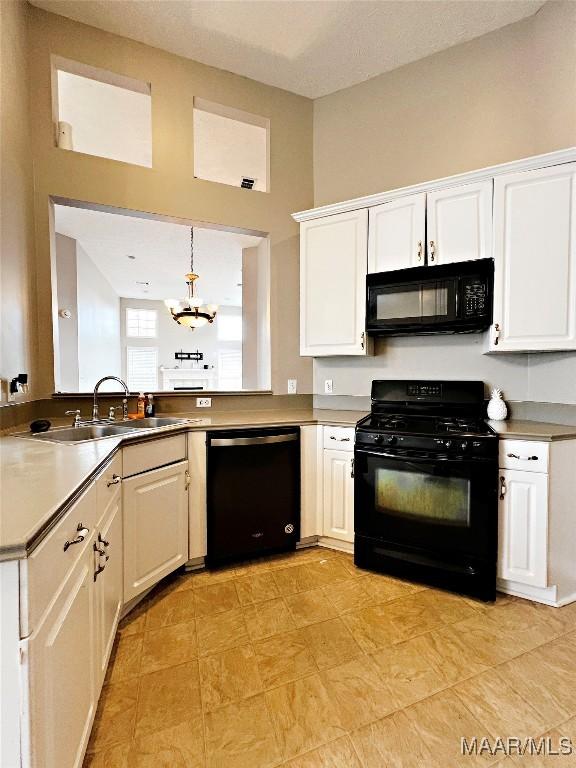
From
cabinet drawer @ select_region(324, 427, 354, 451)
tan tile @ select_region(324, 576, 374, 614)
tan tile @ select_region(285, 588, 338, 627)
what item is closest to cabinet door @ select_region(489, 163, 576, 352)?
cabinet drawer @ select_region(324, 427, 354, 451)

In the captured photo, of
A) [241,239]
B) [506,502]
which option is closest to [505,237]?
[506,502]

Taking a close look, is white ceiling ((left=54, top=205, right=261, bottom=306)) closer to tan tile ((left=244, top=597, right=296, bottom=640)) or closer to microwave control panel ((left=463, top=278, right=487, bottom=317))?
microwave control panel ((left=463, top=278, right=487, bottom=317))

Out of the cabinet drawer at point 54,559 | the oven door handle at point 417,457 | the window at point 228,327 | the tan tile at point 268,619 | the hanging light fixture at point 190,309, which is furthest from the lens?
the window at point 228,327

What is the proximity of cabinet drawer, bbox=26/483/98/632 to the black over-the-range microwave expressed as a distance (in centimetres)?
210

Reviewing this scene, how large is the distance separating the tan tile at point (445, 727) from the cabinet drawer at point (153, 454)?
4.88 ft

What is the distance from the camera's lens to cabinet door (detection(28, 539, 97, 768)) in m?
0.85

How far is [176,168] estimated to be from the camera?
2.91 metres

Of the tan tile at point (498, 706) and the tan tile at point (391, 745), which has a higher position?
the tan tile at point (498, 706)

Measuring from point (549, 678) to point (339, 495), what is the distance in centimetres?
136

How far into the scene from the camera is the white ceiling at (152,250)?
17.2 feet

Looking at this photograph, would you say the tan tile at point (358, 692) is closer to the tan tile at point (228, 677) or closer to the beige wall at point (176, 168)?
the tan tile at point (228, 677)

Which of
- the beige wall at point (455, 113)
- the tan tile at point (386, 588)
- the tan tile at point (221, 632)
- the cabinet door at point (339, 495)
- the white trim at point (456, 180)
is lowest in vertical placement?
the tan tile at point (386, 588)

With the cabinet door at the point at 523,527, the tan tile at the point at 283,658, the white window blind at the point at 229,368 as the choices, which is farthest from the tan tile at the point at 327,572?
the white window blind at the point at 229,368

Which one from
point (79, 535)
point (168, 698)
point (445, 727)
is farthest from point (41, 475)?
point (445, 727)
